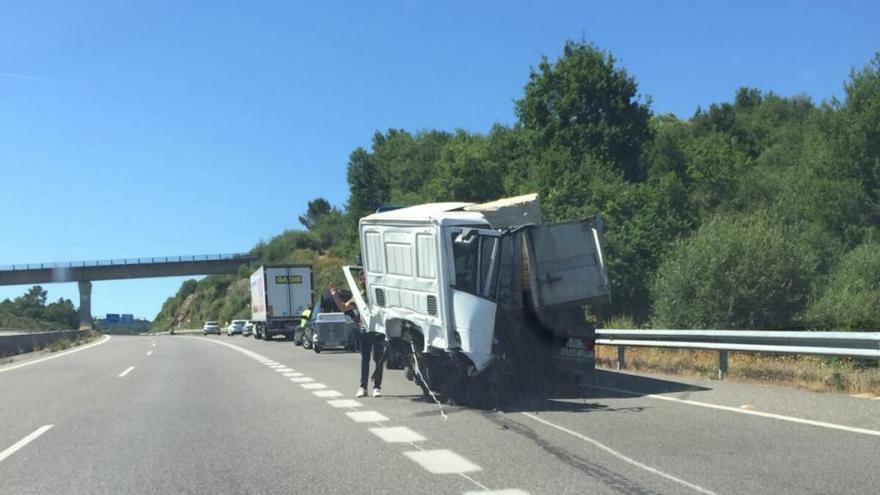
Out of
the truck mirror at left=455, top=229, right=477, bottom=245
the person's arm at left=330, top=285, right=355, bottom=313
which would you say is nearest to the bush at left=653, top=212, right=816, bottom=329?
the person's arm at left=330, top=285, right=355, bottom=313

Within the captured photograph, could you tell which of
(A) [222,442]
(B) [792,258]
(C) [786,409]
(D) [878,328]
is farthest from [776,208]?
(A) [222,442]

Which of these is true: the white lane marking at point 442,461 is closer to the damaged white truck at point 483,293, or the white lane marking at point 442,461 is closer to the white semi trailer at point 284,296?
the damaged white truck at point 483,293

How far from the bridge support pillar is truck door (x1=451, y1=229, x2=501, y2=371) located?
90.8 meters

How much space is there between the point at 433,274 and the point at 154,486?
5.58 meters

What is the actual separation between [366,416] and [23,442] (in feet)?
14.0

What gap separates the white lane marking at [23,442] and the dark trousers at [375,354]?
16.2ft

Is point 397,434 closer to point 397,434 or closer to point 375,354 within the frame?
point 397,434

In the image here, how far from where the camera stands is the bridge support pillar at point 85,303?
9338 centimetres

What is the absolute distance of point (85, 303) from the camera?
9394 cm

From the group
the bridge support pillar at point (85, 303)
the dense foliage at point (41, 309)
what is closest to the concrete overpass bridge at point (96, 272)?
the bridge support pillar at point (85, 303)

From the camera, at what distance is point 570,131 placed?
5109cm

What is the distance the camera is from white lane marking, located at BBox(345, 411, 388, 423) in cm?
1102

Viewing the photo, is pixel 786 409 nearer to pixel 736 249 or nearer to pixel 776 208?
pixel 736 249

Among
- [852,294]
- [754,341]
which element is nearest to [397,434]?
[754,341]
